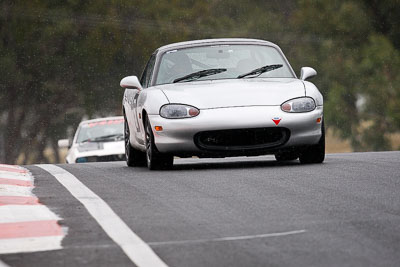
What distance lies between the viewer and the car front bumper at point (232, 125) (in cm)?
1105

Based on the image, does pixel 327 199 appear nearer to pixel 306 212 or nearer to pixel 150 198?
pixel 306 212

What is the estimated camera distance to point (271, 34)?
4753 centimetres

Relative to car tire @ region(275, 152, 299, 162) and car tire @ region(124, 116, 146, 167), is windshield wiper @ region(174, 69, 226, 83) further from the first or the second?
car tire @ region(124, 116, 146, 167)

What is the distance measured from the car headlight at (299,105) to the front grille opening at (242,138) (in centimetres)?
22

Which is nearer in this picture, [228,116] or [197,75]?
[228,116]

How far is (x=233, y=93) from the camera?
1129cm

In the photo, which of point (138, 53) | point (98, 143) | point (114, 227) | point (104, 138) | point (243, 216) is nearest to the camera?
point (114, 227)

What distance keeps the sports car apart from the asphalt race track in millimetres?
Result: 10874

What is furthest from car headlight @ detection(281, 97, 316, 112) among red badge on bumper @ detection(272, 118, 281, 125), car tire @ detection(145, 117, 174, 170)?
A: car tire @ detection(145, 117, 174, 170)

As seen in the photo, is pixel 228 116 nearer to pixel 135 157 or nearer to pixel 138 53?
pixel 135 157

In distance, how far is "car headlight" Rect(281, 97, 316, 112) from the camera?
1118 centimetres

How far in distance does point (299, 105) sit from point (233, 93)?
2.25 ft

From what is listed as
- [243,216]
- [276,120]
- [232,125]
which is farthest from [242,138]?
[243,216]

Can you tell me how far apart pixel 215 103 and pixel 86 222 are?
14.1 ft
